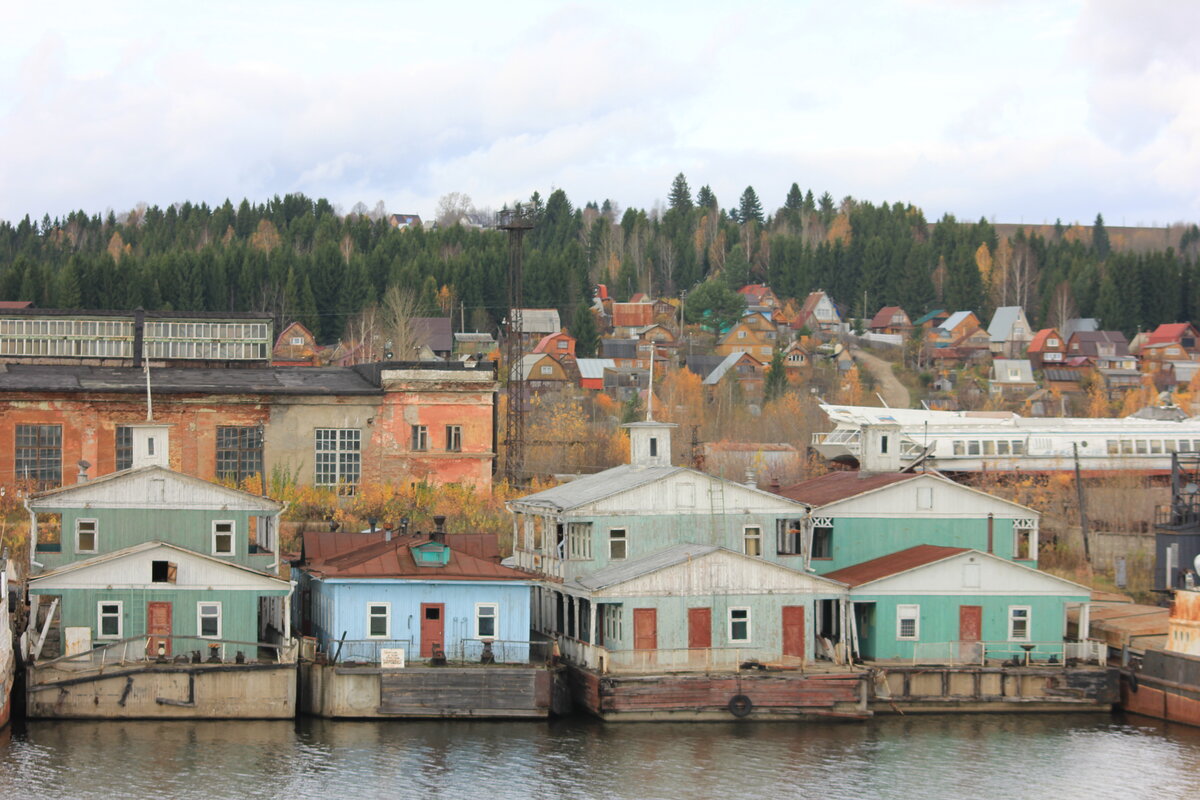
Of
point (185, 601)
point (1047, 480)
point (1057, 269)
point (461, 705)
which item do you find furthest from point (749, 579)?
point (1057, 269)

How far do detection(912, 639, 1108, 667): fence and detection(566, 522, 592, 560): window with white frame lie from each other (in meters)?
8.32

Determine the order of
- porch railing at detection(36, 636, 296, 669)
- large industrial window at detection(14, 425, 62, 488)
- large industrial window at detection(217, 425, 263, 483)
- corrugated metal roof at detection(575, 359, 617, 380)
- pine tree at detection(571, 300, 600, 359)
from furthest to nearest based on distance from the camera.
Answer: pine tree at detection(571, 300, 600, 359)
corrugated metal roof at detection(575, 359, 617, 380)
large industrial window at detection(217, 425, 263, 483)
large industrial window at detection(14, 425, 62, 488)
porch railing at detection(36, 636, 296, 669)

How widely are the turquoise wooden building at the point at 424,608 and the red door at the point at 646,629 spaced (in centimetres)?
253

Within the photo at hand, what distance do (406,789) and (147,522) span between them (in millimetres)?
11263

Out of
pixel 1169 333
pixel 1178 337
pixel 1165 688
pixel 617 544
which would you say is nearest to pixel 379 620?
pixel 617 544

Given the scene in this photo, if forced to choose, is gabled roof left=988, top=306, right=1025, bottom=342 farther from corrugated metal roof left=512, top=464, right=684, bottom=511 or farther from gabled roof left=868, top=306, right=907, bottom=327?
corrugated metal roof left=512, top=464, right=684, bottom=511

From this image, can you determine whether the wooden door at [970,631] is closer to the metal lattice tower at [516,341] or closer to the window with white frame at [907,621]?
the window with white frame at [907,621]

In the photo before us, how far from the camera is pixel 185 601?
37.8 meters

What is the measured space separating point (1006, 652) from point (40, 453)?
109 ft

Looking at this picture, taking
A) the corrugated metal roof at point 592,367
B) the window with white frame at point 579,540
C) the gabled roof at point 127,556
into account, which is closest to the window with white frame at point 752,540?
the window with white frame at point 579,540

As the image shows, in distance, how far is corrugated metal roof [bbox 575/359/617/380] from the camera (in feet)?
407

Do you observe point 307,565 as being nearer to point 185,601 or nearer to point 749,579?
point 185,601

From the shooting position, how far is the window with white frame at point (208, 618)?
37.8 meters

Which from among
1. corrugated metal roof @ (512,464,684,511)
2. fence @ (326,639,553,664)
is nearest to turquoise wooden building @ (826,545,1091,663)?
corrugated metal roof @ (512,464,684,511)
